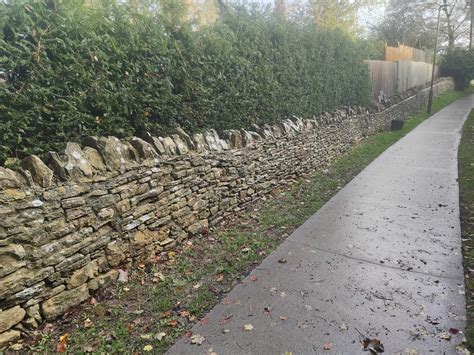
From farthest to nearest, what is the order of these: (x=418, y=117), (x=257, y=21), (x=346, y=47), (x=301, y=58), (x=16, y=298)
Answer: (x=418, y=117), (x=346, y=47), (x=301, y=58), (x=257, y=21), (x=16, y=298)

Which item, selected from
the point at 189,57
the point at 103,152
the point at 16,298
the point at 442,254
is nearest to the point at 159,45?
the point at 189,57

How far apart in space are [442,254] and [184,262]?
3222 millimetres

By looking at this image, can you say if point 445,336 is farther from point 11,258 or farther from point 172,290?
point 11,258

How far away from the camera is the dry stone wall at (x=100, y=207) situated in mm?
2865

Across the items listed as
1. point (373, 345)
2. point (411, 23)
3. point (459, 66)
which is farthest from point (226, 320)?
point (411, 23)

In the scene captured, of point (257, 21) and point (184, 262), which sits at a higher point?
point (257, 21)

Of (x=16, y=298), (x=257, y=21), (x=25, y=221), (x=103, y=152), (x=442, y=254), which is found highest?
(x=257, y=21)

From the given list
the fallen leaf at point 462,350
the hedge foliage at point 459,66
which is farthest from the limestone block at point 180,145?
the hedge foliage at point 459,66

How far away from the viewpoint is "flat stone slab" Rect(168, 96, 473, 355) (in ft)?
9.43

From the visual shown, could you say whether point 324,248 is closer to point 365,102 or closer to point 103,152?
point 103,152

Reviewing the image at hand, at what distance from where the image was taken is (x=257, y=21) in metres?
6.75

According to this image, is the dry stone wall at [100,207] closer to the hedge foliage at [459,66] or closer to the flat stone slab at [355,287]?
the flat stone slab at [355,287]

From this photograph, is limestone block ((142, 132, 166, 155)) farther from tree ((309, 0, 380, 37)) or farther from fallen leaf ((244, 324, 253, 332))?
tree ((309, 0, 380, 37))

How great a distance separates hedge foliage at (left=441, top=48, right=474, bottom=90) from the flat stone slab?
2873 centimetres
